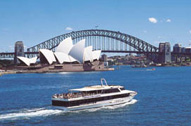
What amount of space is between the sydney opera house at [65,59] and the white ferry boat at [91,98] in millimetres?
77702

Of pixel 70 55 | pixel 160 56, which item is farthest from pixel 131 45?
pixel 70 55

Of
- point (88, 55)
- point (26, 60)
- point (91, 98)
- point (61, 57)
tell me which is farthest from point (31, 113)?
point (26, 60)

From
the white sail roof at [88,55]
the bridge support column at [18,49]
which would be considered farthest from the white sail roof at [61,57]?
the bridge support column at [18,49]

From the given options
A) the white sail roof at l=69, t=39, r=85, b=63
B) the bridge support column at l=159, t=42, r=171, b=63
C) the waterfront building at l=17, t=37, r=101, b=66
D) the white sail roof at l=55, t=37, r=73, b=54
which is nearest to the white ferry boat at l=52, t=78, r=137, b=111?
the white sail roof at l=69, t=39, r=85, b=63

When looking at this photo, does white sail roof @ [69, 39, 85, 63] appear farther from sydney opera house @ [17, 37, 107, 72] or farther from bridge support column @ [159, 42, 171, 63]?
bridge support column @ [159, 42, 171, 63]

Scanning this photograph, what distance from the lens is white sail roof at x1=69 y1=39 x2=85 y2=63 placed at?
111625mm

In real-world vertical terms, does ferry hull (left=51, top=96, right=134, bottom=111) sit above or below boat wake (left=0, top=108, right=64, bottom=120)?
above

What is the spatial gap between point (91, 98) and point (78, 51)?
83.2 metres

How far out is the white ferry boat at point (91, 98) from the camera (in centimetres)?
3003

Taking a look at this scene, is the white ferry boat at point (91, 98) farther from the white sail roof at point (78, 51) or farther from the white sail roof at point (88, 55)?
the white sail roof at point (88, 55)

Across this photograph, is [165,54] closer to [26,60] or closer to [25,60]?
[26,60]

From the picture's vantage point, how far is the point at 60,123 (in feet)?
85.4

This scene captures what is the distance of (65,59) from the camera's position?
116250 mm

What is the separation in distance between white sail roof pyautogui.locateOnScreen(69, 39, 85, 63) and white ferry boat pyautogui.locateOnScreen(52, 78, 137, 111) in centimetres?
7654
